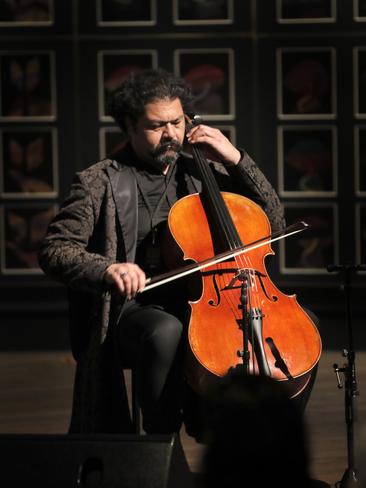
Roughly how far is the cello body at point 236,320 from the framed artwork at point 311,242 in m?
2.57

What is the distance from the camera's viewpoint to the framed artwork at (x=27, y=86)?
5.37 metres

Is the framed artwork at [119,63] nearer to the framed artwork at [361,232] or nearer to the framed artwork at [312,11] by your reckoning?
the framed artwork at [312,11]

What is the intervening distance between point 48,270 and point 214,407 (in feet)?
5.39

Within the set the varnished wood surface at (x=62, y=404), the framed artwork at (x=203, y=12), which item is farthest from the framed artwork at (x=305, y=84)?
the varnished wood surface at (x=62, y=404)

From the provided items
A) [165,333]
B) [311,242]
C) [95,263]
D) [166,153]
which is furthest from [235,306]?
[311,242]

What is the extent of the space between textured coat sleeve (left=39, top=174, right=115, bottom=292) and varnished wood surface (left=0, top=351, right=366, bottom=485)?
1.91 ft

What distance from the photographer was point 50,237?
2779 millimetres

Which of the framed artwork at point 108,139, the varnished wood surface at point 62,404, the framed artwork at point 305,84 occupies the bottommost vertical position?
the varnished wood surface at point 62,404

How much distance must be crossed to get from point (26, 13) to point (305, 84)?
1456mm

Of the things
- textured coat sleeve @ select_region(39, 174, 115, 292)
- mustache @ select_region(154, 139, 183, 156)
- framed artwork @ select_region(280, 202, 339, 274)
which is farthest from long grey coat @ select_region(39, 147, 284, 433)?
framed artwork @ select_region(280, 202, 339, 274)

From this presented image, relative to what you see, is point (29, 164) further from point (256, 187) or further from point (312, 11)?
point (256, 187)

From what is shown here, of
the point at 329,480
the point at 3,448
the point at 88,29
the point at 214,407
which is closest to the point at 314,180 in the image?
the point at 88,29

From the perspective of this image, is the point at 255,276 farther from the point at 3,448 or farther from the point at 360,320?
the point at 360,320

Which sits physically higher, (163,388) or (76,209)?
(76,209)
